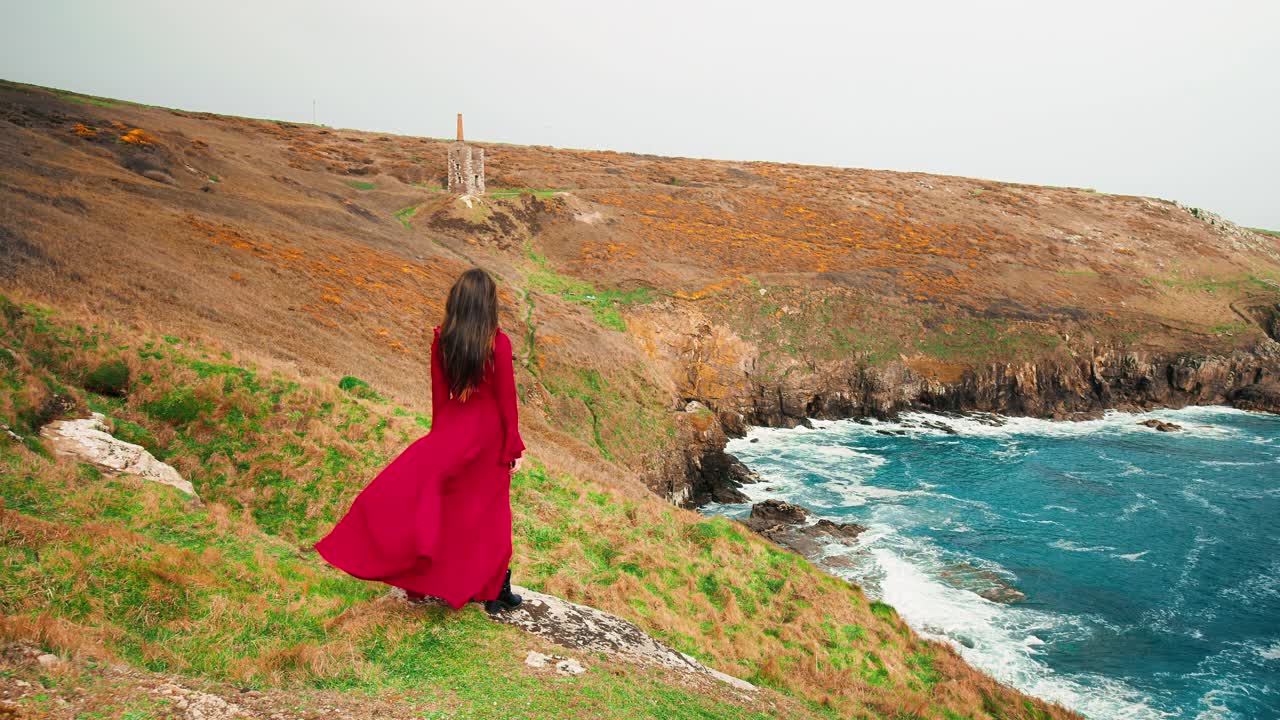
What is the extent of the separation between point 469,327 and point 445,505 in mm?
1777

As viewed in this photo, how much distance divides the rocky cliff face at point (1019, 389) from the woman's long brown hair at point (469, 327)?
27.8 meters

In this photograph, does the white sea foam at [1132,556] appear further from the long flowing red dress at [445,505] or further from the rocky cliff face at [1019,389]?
the long flowing red dress at [445,505]

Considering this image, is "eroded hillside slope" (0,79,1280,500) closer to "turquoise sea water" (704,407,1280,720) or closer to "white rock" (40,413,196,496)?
"turquoise sea water" (704,407,1280,720)

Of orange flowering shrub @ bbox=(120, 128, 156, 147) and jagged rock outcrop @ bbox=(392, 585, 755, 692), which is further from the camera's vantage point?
orange flowering shrub @ bbox=(120, 128, 156, 147)

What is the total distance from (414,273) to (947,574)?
1116 inches

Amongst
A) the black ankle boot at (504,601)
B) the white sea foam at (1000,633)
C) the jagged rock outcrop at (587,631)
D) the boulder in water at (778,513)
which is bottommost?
the white sea foam at (1000,633)

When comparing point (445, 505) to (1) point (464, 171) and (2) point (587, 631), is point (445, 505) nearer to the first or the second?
(2) point (587, 631)

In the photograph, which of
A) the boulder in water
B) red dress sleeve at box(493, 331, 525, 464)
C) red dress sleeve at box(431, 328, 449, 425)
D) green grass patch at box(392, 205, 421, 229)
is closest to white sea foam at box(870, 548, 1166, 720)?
the boulder in water

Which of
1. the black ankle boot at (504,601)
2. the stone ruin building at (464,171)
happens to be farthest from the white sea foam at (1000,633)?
the stone ruin building at (464,171)

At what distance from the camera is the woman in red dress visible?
6.04 meters

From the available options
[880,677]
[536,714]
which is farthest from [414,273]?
[536,714]

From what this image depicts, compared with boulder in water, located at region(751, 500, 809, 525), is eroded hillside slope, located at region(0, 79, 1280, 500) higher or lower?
higher

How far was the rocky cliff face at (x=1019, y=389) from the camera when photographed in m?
41.0

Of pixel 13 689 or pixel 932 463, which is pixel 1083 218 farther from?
pixel 13 689
